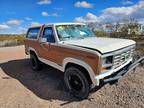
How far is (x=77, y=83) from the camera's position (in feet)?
17.9

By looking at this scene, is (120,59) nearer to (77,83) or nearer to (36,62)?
(77,83)

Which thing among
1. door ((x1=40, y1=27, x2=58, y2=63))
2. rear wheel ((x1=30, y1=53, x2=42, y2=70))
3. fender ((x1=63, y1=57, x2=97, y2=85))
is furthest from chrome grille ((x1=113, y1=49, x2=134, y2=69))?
rear wheel ((x1=30, y1=53, x2=42, y2=70))

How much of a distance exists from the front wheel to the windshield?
123 cm

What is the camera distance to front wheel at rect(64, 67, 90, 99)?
505 centimetres

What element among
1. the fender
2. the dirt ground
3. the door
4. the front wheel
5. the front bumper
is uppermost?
the door

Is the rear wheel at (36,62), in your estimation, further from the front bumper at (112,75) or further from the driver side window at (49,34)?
the front bumper at (112,75)

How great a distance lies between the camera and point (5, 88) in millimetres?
6645

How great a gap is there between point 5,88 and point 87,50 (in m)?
3.69

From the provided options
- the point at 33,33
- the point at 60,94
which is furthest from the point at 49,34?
the point at 60,94

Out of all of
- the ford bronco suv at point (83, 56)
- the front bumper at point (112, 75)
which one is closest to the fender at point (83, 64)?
the ford bronco suv at point (83, 56)

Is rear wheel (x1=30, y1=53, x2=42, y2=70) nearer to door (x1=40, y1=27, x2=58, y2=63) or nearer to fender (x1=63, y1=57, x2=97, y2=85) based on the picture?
door (x1=40, y1=27, x2=58, y2=63)

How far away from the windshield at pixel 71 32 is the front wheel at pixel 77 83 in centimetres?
123

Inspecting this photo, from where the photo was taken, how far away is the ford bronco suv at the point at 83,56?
4.55 m

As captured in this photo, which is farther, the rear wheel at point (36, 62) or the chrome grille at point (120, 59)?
the rear wheel at point (36, 62)
